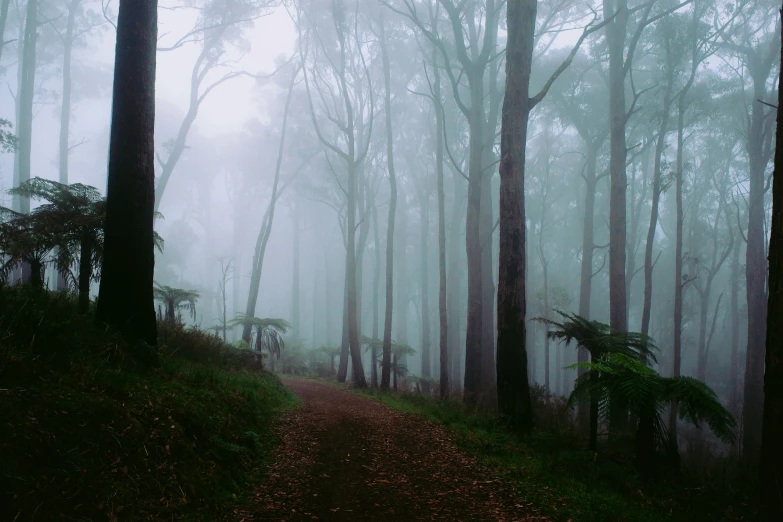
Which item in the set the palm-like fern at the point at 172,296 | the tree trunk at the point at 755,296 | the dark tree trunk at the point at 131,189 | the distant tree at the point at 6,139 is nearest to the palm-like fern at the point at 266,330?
the palm-like fern at the point at 172,296

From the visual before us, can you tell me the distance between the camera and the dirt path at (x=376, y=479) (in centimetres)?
384

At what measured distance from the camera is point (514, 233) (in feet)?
24.3

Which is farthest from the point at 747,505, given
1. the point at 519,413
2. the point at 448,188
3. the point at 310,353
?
the point at 448,188

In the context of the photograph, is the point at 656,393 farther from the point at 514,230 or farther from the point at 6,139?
the point at 6,139

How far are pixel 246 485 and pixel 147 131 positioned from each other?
4.80m

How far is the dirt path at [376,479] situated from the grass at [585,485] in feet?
0.98

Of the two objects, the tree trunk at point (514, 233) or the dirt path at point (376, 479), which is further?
the tree trunk at point (514, 233)

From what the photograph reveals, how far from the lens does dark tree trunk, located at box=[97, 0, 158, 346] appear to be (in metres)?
5.42

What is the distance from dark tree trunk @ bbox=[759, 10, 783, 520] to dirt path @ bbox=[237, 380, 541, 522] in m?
2.28

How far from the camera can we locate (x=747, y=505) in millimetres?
4074

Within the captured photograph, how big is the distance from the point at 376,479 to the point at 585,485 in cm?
230

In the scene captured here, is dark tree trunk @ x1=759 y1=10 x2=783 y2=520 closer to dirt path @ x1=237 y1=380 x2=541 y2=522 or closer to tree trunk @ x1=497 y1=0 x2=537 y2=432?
dirt path @ x1=237 y1=380 x2=541 y2=522

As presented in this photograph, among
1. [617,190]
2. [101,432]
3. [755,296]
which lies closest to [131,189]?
[101,432]

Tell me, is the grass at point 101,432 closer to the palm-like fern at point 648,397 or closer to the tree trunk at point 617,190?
the palm-like fern at point 648,397
